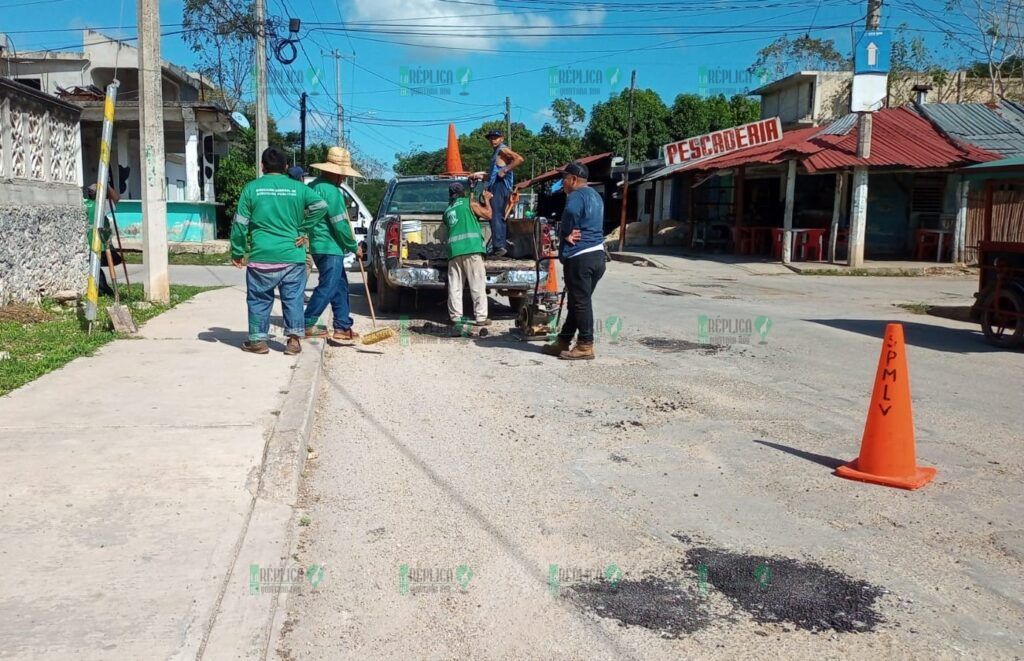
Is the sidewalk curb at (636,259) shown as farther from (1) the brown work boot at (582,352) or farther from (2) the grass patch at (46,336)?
(2) the grass patch at (46,336)

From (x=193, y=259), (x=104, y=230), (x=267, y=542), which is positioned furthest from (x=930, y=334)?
(x=193, y=259)

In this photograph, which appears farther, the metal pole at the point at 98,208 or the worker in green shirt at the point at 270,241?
the metal pole at the point at 98,208

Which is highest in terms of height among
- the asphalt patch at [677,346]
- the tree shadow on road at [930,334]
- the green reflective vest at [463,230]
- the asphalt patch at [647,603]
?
the green reflective vest at [463,230]

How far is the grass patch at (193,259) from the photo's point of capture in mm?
20922

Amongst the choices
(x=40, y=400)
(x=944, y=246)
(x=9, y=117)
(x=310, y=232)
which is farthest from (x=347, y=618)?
(x=944, y=246)

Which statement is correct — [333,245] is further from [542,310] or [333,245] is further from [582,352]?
[582,352]

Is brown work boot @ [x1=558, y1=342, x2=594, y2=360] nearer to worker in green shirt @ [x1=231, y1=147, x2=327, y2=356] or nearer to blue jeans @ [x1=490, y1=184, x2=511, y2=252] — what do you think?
worker in green shirt @ [x1=231, y1=147, x2=327, y2=356]

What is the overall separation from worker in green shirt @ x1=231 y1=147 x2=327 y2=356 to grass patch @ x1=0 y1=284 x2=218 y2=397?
1.50 metres

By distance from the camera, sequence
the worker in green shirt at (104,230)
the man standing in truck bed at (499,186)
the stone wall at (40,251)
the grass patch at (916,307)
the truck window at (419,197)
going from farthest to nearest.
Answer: the grass patch at (916,307)
the truck window at (419,197)
the man standing in truck bed at (499,186)
the worker in green shirt at (104,230)
the stone wall at (40,251)

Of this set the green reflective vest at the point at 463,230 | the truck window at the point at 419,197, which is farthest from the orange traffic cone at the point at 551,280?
the truck window at the point at 419,197

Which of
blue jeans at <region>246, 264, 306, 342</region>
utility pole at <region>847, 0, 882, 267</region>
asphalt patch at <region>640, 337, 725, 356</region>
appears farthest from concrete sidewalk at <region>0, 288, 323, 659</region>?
utility pole at <region>847, 0, 882, 267</region>

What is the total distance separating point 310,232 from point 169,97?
2598cm

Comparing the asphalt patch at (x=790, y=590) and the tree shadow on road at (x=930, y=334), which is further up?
the tree shadow on road at (x=930, y=334)

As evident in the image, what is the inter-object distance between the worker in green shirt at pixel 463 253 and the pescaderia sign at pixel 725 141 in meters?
18.5
